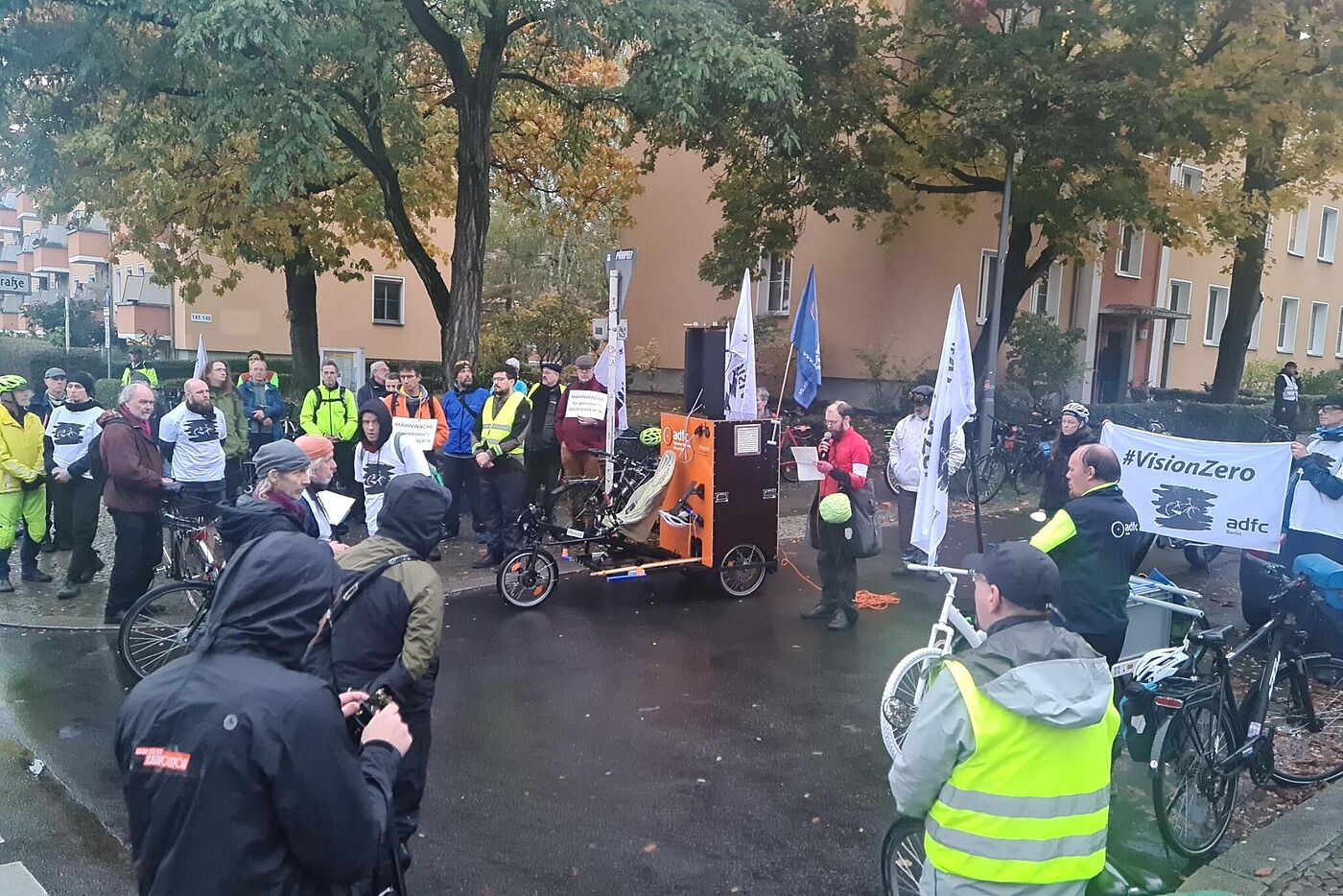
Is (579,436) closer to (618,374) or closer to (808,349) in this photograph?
(618,374)

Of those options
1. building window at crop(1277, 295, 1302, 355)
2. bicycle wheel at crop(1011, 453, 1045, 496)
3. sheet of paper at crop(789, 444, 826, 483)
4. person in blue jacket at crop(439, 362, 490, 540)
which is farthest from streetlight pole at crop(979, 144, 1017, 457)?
building window at crop(1277, 295, 1302, 355)

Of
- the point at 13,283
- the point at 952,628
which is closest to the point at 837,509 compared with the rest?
the point at 952,628

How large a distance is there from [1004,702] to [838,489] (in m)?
5.77

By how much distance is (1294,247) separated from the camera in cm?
3347

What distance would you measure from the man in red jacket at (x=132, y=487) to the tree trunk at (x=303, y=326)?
14.3m

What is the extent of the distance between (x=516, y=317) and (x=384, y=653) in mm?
20288

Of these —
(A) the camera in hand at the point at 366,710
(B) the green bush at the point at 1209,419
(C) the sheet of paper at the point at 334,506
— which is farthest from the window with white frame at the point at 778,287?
(A) the camera in hand at the point at 366,710

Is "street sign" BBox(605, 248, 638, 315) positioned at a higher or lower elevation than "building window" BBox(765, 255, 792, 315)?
lower

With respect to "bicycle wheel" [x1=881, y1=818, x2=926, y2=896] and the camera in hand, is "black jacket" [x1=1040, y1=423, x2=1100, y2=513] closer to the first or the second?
"bicycle wheel" [x1=881, y1=818, x2=926, y2=896]

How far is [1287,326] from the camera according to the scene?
3428cm

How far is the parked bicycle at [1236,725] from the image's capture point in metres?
4.40

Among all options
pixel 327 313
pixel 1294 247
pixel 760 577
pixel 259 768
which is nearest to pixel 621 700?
pixel 760 577

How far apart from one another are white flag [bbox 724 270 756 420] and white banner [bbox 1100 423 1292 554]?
3121mm

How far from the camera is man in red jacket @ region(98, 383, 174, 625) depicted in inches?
281
